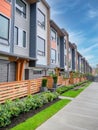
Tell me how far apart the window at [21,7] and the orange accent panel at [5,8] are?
2356mm

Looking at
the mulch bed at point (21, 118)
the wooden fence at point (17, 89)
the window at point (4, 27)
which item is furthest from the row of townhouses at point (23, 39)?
the mulch bed at point (21, 118)

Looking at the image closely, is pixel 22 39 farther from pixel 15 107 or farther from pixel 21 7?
pixel 15 107

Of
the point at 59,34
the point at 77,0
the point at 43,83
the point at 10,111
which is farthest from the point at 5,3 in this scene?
the point at 59,34

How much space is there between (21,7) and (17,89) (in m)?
9.70

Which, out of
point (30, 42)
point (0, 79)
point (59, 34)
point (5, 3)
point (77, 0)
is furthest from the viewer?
point (59, 34)

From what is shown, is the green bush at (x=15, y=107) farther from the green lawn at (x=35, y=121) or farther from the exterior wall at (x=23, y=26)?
the exterior wall at (x=23, y=26)

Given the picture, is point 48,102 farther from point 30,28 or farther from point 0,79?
point 30,28

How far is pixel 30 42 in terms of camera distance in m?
20.2

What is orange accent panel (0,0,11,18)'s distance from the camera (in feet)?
49.1

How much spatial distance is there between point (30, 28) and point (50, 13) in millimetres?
6833

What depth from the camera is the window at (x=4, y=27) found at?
1496 centimetres

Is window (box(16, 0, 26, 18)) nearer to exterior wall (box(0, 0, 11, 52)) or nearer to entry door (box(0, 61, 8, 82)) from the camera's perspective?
exterior wall (box(0, 0, 11, 52))

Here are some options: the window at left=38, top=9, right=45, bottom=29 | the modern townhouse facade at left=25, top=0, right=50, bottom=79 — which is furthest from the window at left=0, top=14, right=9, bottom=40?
the window at left=38, top=9, right=45, bottom=29

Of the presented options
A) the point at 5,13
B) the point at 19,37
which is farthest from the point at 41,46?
the point at 5,13
